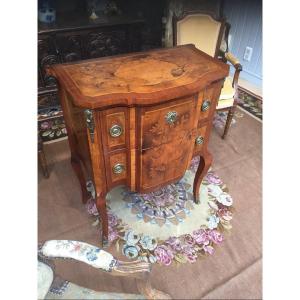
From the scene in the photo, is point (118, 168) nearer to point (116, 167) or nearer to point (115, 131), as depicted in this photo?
point (116, 167)

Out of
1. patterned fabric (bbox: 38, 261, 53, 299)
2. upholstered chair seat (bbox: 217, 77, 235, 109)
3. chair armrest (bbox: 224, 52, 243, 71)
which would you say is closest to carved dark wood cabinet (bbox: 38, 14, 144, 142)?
chair armrest (bbox: 224, 52, 243, 71)

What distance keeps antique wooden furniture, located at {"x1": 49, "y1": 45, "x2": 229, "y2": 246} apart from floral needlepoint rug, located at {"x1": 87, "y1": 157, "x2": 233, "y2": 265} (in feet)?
0.92

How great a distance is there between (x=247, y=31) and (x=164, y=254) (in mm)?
3042

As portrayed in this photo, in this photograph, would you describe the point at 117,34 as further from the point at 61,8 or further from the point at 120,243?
the point at 120,243

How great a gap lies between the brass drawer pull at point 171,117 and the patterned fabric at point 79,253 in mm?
661

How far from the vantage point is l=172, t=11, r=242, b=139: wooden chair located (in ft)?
7.44

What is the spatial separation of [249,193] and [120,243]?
A: 109cm

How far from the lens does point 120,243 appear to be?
5.70 feet

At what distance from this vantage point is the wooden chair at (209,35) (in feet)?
7.44

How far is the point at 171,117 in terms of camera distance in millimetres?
1263

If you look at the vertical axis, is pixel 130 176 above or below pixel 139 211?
above

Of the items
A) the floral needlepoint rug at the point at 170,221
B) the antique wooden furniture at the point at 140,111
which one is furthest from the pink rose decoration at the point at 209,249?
the antique wooden furniture at the point at 140,111
